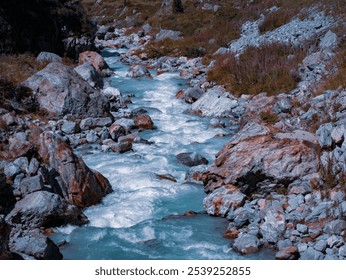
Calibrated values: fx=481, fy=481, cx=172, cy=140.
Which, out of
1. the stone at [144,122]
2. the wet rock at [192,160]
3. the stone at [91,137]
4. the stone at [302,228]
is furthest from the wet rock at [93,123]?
the stone at [302,228]

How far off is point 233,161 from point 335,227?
10.6ft

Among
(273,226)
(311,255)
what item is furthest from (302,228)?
(311,255)

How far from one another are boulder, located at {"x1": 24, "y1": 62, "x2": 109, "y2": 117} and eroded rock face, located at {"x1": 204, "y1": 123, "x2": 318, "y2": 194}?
21.5ft

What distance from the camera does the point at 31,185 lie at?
9.11 metres

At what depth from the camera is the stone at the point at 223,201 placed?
364 inches

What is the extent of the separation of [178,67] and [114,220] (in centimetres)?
1679

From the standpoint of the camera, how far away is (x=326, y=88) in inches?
531

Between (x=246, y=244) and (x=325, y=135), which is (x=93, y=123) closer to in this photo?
(x=325, y=135)

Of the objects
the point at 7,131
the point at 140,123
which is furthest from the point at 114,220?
the point at 140,123

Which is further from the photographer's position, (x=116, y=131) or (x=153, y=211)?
(x=116, y=131)

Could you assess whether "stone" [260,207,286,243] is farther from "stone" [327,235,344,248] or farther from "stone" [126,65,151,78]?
"stone" [126,65,151,78]

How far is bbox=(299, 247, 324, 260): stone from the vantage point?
7.05 metres

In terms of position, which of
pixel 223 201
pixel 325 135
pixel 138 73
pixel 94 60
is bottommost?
pixel 223 201

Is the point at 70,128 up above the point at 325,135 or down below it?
below
